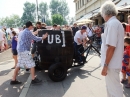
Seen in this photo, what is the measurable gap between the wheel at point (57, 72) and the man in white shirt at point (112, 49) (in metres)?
2.35

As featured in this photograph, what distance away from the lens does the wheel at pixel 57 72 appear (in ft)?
16.9

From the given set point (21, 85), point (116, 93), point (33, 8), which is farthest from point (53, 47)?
point (33, 8)

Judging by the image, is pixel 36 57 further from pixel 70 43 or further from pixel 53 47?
pixel 70 43

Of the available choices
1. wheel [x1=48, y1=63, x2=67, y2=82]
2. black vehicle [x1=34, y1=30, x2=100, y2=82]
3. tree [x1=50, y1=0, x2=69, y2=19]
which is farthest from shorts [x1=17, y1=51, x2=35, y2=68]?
tree [x1=50, y1=0, x2=69, y2=19]

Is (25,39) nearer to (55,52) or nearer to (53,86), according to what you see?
(55,52)

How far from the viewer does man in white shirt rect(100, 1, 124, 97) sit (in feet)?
8.98

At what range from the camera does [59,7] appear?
367 ft

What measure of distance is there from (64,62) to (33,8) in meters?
109

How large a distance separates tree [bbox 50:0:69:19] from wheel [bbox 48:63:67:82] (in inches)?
4259

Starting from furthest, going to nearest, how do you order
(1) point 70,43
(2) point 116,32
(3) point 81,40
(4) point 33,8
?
A: (4) point 33,8 → (3) point 81,40 → (1) point 70,43 → (2) point 116,32

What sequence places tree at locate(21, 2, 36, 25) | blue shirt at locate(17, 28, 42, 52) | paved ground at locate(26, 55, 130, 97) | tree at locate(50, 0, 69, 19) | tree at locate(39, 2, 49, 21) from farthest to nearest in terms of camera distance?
tree at locate(39, 2, 49, 21), tree at locate(50, 0, 69, 19), tree at locate(21, 2, 36, 25), blue shirt at locate(17, 28, 42, 52), paved ground at locate(26, 55, 130, 97)

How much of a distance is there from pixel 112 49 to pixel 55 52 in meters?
2.74

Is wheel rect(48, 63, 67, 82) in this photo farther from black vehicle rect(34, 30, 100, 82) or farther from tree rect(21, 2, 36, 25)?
tree rect(21, 2, 36, 25)

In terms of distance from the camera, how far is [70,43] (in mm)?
5477
